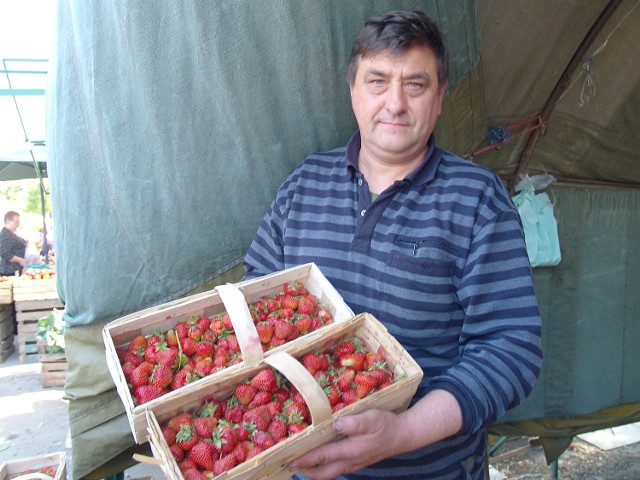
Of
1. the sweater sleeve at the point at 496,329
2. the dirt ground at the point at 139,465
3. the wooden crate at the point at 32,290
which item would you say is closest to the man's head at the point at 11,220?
the wooden crate at the point at 32,290

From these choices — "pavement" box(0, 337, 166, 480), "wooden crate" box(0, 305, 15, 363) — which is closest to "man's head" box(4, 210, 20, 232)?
"wooden crate" box(0, 305, 15, 363)

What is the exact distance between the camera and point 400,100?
1424mm

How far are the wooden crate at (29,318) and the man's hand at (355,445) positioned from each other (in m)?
5.53

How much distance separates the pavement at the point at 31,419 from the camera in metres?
3.97

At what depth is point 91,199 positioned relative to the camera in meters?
1.80

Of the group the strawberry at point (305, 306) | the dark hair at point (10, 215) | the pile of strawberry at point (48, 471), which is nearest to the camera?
the strawberry at point (305, 306)

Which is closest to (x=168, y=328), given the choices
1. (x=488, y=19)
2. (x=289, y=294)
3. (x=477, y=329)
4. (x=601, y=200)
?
(x=289, y=294)

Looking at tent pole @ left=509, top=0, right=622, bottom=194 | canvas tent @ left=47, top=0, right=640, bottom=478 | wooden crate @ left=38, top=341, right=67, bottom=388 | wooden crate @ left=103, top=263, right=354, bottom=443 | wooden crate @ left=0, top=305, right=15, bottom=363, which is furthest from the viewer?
wooden crate @ left=0, top=305, right=15, bottom=363

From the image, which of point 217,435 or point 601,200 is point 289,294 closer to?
point 217,435

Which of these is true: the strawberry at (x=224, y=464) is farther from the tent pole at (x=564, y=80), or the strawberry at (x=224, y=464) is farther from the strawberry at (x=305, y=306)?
the tent pole at (x=564, y=80)

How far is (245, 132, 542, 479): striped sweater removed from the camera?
127cm

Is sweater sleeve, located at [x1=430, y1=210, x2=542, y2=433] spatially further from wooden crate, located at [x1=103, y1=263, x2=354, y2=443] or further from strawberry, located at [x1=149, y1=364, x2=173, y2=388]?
strawberry, located at [x1=149, y1=364, x2=173, y2=388]

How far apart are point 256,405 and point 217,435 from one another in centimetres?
12

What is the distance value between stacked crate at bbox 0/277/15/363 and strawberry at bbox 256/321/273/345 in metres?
5.76
